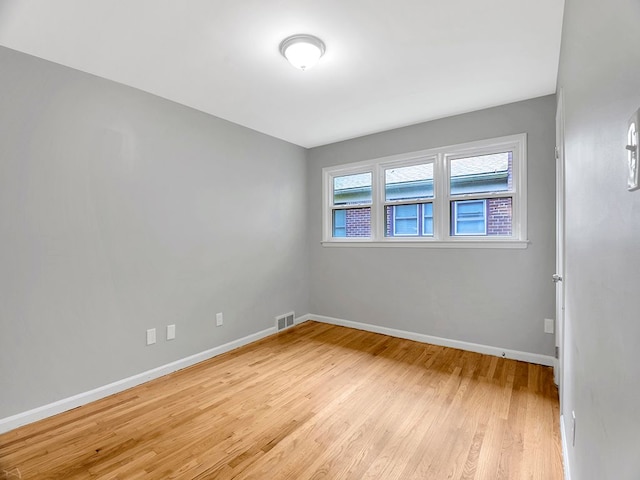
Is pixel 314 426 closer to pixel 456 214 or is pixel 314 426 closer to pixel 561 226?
pixel 561 226

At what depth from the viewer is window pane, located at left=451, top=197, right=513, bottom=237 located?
3.20 m

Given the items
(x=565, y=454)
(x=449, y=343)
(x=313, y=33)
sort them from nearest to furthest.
Result: (x=565, y=454) → (x=313, y=33) → (x=449, y=343)

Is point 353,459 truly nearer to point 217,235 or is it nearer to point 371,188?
point 217,235

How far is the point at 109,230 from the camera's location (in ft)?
8.31

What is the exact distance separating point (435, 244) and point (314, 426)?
2.33m

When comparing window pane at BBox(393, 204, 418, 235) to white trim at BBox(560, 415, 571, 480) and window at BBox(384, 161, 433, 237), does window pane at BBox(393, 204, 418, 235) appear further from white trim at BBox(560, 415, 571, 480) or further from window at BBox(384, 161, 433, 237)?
white trim at BBox(560, 415, 571, 480)

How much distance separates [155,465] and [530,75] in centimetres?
383

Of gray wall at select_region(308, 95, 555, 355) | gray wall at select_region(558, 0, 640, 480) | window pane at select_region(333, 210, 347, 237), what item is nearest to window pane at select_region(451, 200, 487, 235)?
gray wall at select_region(308, 95, 555, 355)

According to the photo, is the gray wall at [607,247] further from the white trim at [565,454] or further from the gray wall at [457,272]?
the gray wall at [457,272]

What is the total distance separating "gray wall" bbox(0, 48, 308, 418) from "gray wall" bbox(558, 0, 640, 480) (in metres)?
3.01

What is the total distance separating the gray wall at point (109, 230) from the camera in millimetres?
2123

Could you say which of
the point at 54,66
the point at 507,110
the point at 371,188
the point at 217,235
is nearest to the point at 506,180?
the point at 507,110

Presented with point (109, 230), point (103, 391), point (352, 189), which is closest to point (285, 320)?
point (352, 189)

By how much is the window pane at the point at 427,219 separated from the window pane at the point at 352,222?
2.43ft
